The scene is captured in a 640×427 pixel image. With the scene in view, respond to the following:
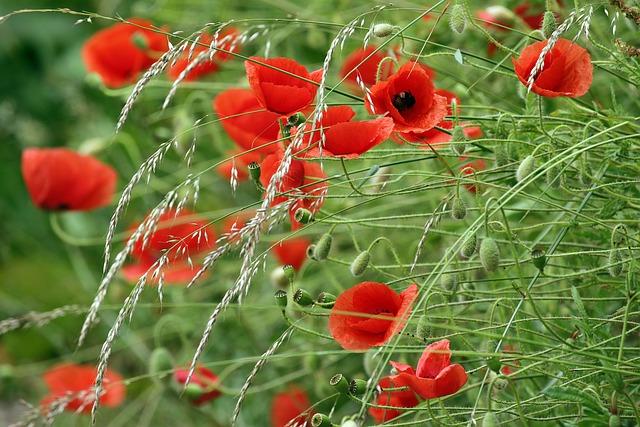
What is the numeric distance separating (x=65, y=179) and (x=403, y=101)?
2.49 feet

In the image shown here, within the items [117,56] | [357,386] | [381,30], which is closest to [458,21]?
[381,30]

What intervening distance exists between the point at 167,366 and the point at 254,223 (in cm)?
55

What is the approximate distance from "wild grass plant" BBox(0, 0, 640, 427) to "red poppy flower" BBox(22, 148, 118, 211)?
0.10ft

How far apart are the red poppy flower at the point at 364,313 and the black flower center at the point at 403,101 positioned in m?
0.15

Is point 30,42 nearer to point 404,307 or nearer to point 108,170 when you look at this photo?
point 108,170

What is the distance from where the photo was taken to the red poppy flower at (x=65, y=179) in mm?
1346

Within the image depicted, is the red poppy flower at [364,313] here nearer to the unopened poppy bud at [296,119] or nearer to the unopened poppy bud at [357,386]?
the unopened poppy bud at [357,386]

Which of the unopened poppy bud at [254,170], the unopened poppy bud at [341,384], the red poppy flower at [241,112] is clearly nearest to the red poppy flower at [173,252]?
Result: the red poppy flower at [241,112]

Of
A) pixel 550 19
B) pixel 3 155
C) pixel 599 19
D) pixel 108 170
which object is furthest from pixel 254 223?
pixel 3 155

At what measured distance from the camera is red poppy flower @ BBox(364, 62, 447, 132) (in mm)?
729

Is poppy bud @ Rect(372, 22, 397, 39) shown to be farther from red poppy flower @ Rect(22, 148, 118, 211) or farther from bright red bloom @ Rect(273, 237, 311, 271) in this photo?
red poppy flower @ Rect(22, 148, 118, 211)

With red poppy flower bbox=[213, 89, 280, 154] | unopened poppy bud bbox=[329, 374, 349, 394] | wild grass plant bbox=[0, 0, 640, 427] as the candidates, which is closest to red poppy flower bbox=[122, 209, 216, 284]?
wild grass plant bbox=[0, 0, 640, 427]

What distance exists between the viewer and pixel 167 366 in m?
Result: 1.12

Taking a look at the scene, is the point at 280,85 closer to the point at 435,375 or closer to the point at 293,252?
the point at 435,375
